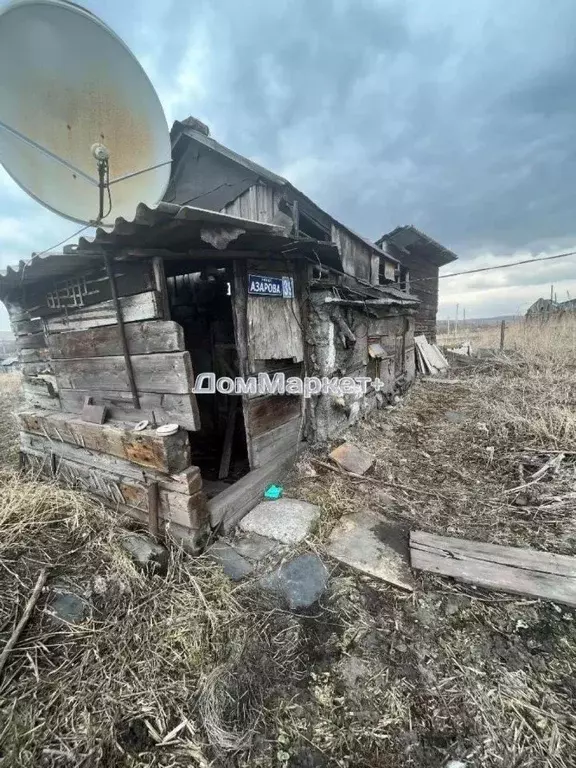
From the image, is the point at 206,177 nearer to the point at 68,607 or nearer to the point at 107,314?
the point at 107,314

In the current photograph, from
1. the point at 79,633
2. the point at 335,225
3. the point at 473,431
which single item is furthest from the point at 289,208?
the point at 79,633

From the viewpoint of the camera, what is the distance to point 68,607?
245cm

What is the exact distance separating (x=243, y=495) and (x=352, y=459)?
1.85 metres

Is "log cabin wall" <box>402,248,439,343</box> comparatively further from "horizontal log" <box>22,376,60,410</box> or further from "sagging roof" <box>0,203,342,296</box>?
"horizontal log" <box>22,376,60,410</box>

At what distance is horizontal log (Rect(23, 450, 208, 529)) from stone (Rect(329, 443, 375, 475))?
2.28 metres

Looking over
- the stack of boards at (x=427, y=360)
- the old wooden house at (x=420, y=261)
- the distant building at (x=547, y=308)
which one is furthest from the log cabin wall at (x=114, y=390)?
the distant building at (x=547, y=308)

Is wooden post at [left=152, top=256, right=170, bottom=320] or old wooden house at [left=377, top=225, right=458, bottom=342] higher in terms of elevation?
old wooden house at [left=377, top=225, right=458, bottom=342]

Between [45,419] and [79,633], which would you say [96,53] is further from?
[79,633]

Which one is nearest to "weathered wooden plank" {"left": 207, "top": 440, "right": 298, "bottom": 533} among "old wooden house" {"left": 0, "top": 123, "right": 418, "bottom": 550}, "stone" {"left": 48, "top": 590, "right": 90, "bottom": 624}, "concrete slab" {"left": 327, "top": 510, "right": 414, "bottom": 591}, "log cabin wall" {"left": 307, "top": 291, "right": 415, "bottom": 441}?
"old wooden house" {"left": 0, "top": 123, "right": 418, "bottom": 550}

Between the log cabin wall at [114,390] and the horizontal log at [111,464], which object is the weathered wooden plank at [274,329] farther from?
the horizontal log at [111,464]

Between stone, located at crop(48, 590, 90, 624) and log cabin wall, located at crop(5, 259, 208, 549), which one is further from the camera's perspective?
log cabin wall, located at crop(5, 259, 208, 549)

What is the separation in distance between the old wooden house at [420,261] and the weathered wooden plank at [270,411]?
9302 mm

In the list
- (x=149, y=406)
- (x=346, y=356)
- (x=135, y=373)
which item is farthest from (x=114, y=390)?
(x=346, y=356)

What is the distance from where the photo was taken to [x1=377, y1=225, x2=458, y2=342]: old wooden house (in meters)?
13.0
